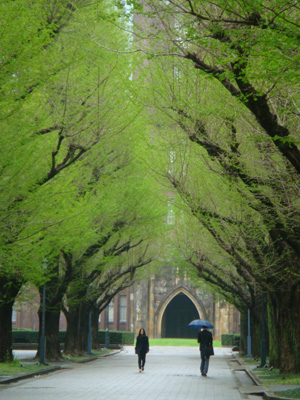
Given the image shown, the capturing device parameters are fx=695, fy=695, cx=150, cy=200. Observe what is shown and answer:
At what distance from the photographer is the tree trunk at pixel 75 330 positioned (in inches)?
1394

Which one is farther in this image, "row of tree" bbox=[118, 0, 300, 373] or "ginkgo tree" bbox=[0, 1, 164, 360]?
"ginkgo tree" bbox=[0, 1, 164, 360]

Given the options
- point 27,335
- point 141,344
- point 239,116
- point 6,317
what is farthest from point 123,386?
point 27,335

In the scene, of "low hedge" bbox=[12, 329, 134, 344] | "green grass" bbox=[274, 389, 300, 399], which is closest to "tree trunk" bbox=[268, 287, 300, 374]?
"green grass" bbox=[274, 389, 300, 399]

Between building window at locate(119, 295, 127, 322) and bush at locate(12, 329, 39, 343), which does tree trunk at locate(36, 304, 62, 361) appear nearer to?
bush at locate(12, 329, 39, 343)

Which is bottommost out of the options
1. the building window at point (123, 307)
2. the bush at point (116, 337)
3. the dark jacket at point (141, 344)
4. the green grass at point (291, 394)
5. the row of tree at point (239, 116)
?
the bush at point (116, 337)

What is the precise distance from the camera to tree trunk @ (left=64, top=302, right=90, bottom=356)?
35.4 metres

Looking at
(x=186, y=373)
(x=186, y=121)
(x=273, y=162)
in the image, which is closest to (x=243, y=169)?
(x=273, y=162)

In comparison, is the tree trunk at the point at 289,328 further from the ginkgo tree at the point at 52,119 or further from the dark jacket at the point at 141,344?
the ginkgo tree at the point at 52,119

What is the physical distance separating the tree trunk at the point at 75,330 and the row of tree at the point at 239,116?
13053 mm

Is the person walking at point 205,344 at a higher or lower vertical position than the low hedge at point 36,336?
higher

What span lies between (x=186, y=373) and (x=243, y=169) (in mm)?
12416

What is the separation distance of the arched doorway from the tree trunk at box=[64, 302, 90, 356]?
35669mm

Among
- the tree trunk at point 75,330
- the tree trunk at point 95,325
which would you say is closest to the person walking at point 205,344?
the tree trunk at point 75,330

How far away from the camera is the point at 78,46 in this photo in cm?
1692
